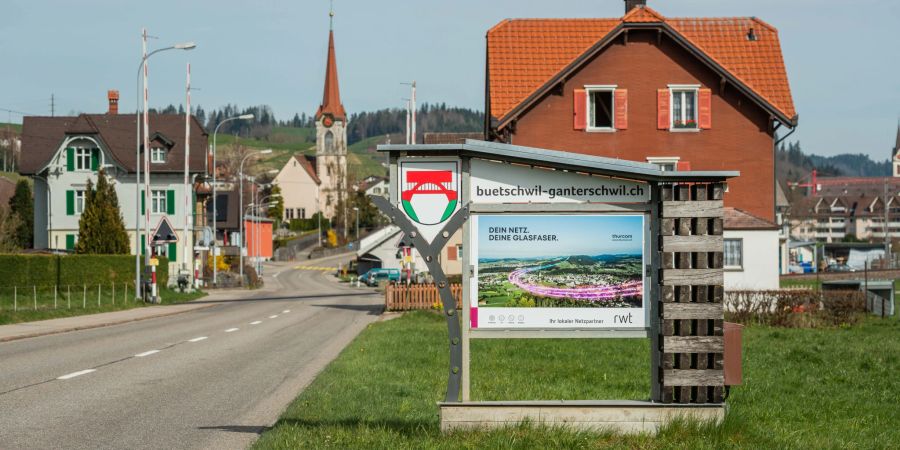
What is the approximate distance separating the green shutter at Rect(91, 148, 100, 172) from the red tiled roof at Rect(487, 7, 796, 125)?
4043 centimetres

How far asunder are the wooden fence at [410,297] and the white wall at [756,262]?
1045cm

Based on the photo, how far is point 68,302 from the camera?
37688mm

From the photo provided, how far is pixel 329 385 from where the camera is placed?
13.9m

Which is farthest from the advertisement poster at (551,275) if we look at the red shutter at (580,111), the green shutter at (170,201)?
the green shutter at (170,201)

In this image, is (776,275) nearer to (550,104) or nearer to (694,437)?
(550,104)

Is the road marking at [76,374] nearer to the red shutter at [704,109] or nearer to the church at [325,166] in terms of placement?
the red shutter at [704,109]

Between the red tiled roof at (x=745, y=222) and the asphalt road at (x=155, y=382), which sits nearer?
the asphalt road at (x=155, y=382)

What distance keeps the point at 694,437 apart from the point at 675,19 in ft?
130

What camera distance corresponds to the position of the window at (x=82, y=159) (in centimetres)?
7512

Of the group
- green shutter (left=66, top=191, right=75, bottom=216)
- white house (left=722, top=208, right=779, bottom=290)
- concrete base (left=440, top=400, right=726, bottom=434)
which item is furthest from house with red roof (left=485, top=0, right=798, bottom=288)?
green shutter (left=66, top=191, right=75, bottom=216)

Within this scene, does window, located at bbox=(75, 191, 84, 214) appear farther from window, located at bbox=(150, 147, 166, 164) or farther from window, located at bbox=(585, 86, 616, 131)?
window, located at bbox=(585, 86, 616, 131)

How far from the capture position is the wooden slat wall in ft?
29.8

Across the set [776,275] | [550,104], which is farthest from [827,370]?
[550,104]

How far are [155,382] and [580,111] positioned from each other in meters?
30.3
